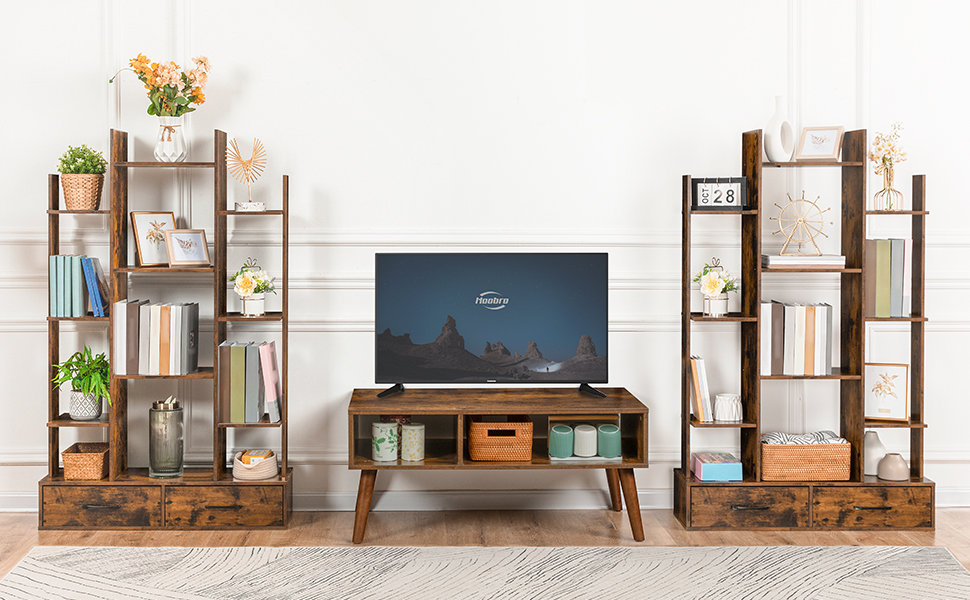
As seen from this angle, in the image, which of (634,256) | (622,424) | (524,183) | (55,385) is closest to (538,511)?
(622,424)

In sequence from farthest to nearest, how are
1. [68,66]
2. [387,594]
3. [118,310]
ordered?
[68,66], [118,310], [387,594]

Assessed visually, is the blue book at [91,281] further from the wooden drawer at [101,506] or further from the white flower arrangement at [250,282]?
the wooden drawer at [101,506]

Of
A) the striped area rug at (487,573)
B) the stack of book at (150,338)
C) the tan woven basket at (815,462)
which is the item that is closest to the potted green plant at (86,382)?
the stack of book at (150,338)

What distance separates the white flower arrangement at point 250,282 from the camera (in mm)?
3113

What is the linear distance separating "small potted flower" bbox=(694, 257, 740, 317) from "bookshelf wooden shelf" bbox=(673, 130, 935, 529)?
59mm

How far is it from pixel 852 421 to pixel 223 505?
9.39ft

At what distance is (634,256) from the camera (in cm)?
346

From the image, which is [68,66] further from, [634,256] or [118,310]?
[634,256]

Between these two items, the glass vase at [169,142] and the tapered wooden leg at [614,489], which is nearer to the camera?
the glass vase at [169,142]

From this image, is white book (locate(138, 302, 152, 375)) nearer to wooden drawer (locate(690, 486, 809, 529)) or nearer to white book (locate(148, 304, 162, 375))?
white book (locate(148, 304, 162, 375))

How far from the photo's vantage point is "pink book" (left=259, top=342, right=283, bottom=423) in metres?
3.15

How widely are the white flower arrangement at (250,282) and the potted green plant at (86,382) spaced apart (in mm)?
702

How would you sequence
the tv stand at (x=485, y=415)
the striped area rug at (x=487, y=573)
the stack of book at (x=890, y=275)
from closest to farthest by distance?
the striped area rug at (x=487, y=573)
the tv stand at (x=485, y=415)
the stack of book at (x=890, y=275)

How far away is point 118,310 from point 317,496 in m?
1.24
